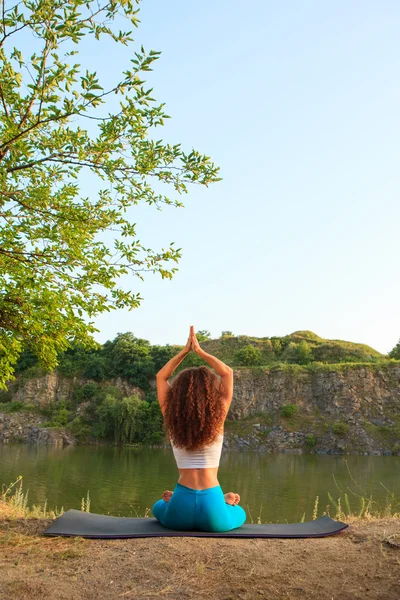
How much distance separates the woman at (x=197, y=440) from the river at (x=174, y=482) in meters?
8.16

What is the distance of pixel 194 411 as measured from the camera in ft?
13.8

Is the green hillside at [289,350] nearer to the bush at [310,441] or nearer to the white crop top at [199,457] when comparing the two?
the bush at [310,441]

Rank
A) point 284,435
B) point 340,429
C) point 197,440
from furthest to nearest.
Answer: point 284,435, point 340,429, point 197,440

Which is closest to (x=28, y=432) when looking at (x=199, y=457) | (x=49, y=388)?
(x=49, y=388)

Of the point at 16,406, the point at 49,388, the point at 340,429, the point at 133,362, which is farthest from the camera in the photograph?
the point at 133,362

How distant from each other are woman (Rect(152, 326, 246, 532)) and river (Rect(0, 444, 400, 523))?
8157 millimetres

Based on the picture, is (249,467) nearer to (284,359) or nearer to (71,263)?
(71,263)

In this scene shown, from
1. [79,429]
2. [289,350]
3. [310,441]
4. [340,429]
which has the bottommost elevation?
[310,441]

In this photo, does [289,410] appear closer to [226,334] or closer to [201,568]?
[226,334]

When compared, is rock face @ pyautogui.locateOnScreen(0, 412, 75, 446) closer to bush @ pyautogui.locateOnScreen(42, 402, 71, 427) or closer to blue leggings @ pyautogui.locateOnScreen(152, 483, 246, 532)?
bush @ pyautogui.locateOnScreen(42, 402, 71, 427)

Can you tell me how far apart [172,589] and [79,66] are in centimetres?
473

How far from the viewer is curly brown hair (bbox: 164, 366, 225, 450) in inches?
165

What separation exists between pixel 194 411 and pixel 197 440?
0.23 metres

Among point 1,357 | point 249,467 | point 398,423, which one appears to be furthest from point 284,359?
point 1,357
